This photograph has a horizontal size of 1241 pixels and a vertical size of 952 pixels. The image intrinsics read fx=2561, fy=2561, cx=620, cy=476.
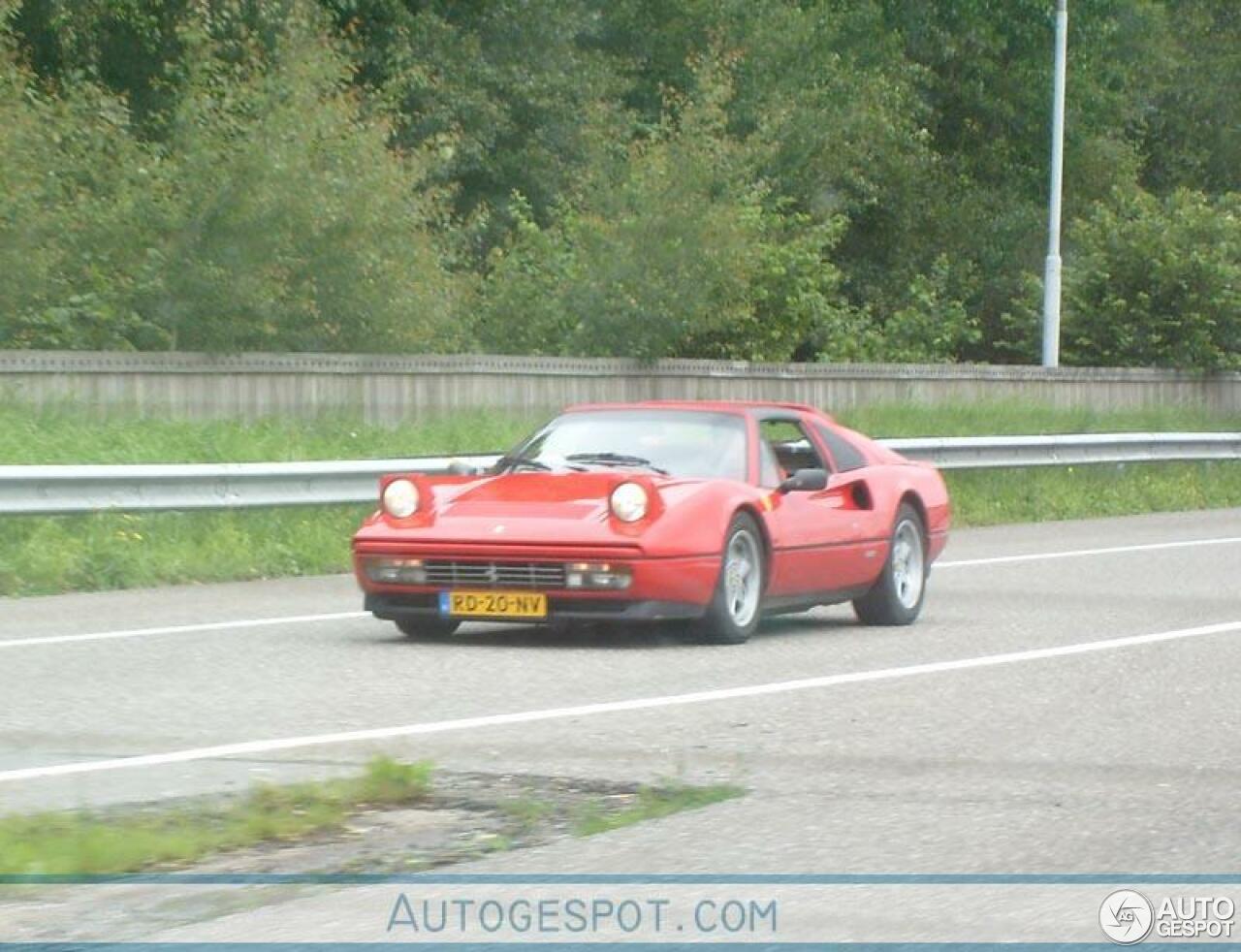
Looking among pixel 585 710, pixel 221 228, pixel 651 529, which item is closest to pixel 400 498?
pixel 651 529

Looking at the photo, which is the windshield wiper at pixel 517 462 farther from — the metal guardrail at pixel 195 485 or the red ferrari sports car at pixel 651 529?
the metal guardrail at pixel 195 485

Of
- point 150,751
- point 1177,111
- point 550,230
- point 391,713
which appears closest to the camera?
point 150,751

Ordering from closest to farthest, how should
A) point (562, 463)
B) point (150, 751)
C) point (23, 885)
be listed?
point (23, 885)
point (150, 751)
point (562, 463)

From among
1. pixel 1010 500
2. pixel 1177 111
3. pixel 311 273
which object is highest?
pixel 1177 111

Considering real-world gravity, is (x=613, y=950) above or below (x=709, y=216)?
below

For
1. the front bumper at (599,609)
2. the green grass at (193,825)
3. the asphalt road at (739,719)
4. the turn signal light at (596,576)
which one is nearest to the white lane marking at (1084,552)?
the asphalt road at (739,719)

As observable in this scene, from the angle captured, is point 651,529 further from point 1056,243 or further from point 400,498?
point 1056,243

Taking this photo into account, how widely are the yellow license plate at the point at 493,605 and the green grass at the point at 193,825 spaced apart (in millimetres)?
4178

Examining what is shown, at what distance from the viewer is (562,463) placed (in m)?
13.2

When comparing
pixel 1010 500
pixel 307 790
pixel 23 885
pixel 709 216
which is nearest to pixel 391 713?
pixel 307 790

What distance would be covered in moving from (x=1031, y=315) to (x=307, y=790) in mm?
34825

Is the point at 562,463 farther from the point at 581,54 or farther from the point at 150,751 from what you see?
the point at 581,54

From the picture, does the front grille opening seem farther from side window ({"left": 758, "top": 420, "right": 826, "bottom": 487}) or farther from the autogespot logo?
the autogespot logo

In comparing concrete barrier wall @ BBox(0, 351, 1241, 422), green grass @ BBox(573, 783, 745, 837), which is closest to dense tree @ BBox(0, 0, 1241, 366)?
concrete barrier wall @ BBox(0, 351, 1241, 422)
